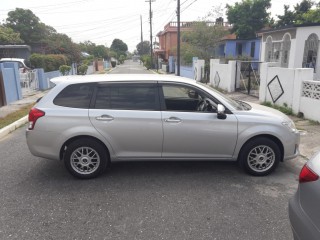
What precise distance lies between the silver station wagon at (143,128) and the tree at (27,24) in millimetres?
60970

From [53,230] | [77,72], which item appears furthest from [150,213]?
[77,72]

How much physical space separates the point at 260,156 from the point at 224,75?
11862 millimetres

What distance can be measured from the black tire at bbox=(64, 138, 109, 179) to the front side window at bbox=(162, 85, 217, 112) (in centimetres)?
124

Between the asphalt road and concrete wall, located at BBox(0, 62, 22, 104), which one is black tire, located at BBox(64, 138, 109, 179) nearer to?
the asphalt road

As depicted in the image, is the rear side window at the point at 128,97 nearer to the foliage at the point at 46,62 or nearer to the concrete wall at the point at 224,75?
the concrete wall at the point at 224,75

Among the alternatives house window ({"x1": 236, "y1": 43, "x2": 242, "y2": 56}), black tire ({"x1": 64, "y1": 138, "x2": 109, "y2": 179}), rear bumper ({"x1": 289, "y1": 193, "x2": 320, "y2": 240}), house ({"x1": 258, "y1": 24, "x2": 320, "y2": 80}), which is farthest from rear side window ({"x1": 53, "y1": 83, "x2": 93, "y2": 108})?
house window ({"x1": 236, "y1": 43, "x2": 242, "y2": 56})

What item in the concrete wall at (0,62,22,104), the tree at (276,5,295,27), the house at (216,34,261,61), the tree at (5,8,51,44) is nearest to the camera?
the concrete wall at (0,62,22,104)

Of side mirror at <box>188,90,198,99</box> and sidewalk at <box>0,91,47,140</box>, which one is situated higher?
side mirror at <box>188,90,198,99</box>

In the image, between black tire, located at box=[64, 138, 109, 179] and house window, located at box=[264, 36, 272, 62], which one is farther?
house window, located at box=[264, 36, 272, 62]

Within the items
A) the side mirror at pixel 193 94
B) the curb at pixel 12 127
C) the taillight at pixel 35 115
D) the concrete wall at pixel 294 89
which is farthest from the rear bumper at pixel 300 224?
the curb at pixel 12 127

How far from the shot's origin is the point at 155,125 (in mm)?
4426

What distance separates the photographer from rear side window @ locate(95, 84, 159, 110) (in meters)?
4.51

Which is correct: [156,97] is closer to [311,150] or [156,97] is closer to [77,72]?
[311,150]

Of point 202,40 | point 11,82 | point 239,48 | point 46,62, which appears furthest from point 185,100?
point 239,48
